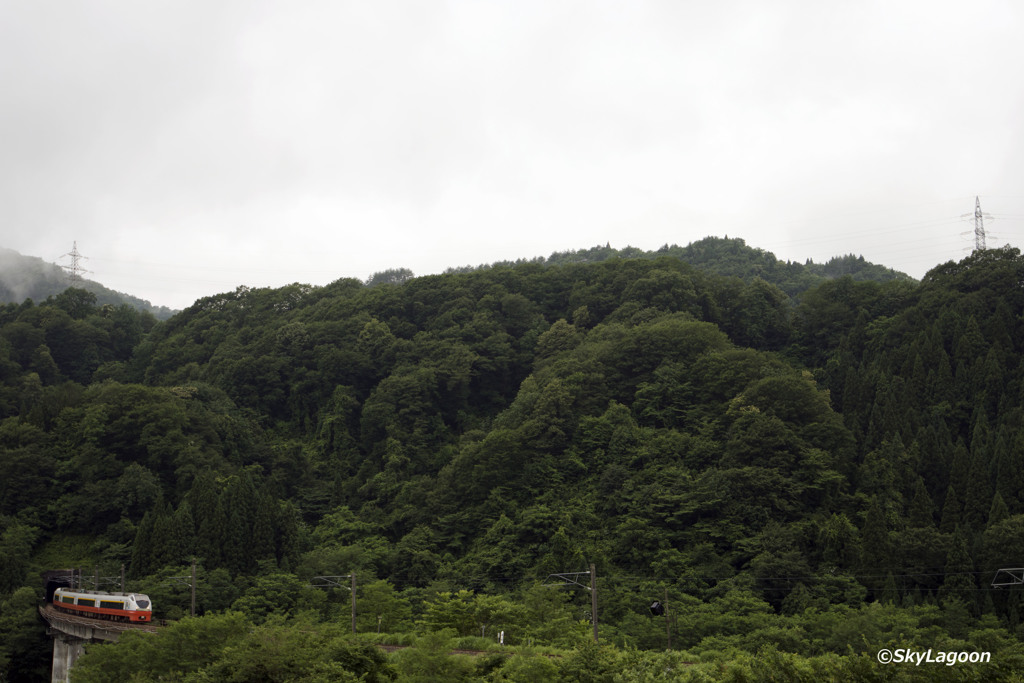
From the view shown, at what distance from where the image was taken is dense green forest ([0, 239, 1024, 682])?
A: 43438 millimetres

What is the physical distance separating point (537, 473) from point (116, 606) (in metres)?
27.9

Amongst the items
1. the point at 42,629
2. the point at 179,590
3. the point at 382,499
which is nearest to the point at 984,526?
the point at 382,499

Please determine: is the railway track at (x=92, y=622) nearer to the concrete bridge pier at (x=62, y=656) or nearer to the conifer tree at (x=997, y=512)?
the concrete bridge pier at (x=62, y=656)

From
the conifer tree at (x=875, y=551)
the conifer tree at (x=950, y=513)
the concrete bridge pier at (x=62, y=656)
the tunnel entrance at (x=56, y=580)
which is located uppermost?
the conifer tree at (x=950, y=513)

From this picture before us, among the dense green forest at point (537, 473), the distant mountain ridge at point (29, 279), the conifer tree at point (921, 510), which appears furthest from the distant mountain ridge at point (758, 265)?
the distant mountain ridge at point (29, 279)

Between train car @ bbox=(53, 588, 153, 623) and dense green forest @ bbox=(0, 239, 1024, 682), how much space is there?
2228 millimetres

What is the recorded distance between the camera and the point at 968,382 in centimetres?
6662

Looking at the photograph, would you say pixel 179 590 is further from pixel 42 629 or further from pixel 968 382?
pixel 968 382

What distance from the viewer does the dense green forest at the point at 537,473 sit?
143 feet

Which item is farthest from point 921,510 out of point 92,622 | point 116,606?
point 92,622

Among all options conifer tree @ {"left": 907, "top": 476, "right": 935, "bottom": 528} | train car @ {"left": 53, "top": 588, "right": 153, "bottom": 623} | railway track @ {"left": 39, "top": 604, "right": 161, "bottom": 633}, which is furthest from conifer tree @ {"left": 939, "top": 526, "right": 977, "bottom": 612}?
train car @ {"left": 53, "top": 588, "right": 153, "bottom": 623}

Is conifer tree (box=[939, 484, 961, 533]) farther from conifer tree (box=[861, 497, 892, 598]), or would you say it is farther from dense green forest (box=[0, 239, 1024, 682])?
conifer tree (box=[861, 497, 892, 598])

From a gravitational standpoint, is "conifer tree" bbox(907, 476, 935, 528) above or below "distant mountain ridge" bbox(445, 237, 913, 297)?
below

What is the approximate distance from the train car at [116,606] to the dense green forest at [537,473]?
223 centimetres
